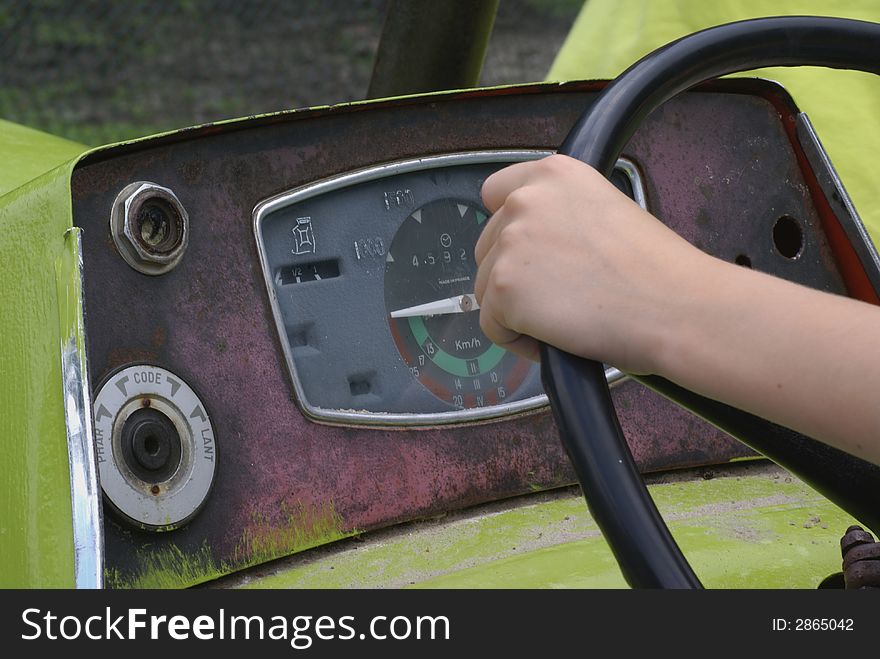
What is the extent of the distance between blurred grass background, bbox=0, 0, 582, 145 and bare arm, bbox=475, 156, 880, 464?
5.61 metres

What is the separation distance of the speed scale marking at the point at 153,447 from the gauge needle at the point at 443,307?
0.28 m

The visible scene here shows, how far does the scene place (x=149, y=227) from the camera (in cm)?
121

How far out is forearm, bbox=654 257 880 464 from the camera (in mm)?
673

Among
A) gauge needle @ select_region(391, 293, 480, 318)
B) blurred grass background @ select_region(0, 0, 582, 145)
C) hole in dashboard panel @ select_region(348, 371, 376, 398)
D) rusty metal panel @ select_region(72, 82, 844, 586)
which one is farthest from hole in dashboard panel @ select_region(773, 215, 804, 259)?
blurred grass background @ select_region(0, 0, 582, 145)

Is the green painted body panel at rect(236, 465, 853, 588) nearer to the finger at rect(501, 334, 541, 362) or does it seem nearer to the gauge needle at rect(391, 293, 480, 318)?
the gauge needle at rect(391, 293, 480, 318)

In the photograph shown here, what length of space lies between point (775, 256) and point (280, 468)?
67cm

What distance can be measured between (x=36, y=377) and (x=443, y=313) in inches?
19.4

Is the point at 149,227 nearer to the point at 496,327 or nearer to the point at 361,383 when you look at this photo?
the point at 361,383

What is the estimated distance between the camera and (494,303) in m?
0.79

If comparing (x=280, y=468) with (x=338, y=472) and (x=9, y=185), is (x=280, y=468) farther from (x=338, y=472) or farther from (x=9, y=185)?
(x=9, y=185)

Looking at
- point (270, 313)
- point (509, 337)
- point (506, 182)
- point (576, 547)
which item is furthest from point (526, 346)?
point (270, 313)

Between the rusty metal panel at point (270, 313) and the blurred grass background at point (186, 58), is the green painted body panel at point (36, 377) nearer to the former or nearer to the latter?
the rusty metal panel at point (270, 313)

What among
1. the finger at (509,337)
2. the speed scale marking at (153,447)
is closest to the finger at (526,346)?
the finger at (509,337)

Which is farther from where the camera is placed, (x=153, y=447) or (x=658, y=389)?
(x=153, y=447)
